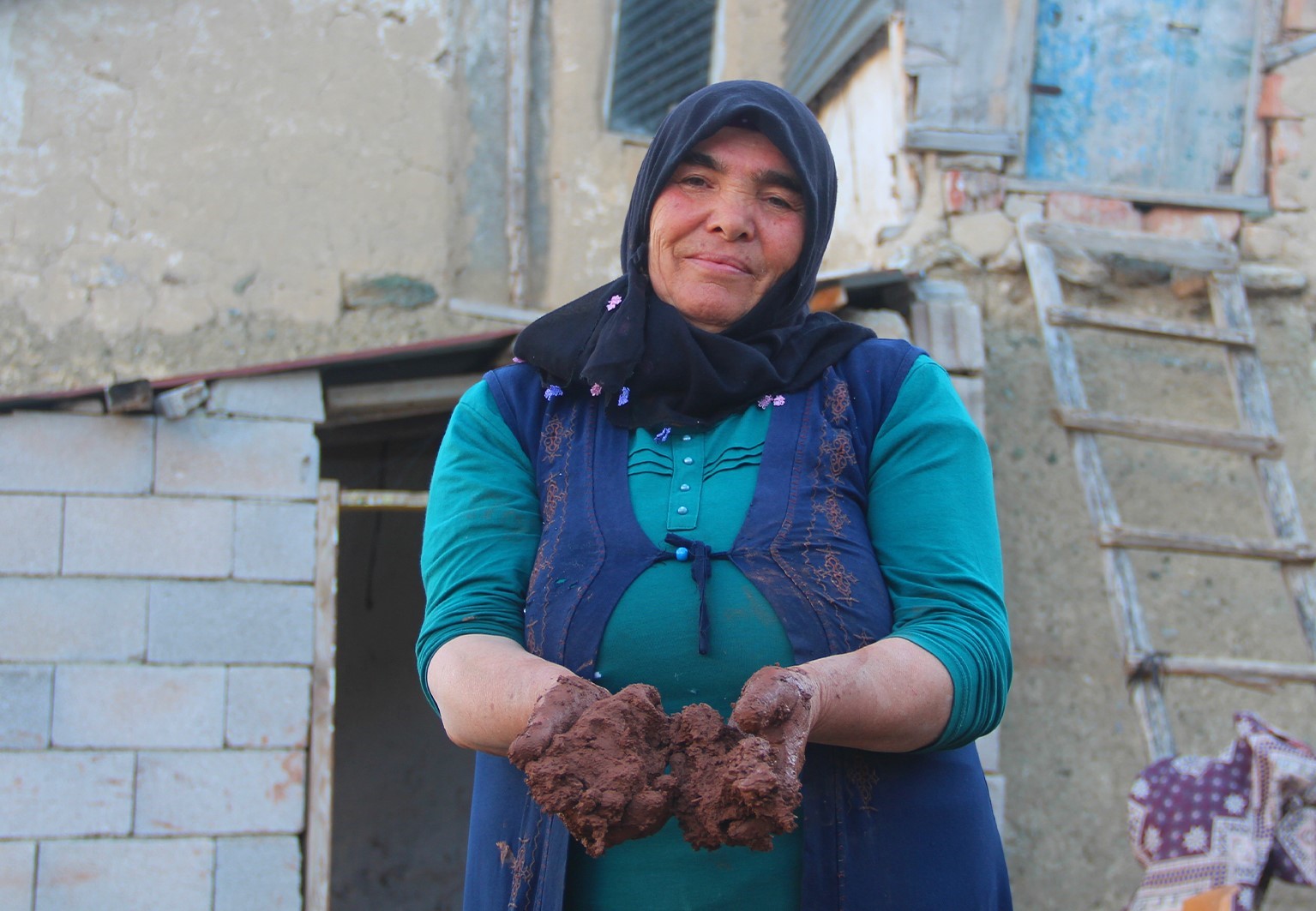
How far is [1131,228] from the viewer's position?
5.16 m

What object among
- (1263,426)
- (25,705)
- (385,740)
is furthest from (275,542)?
(1263,426)

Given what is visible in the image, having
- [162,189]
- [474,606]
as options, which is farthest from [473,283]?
[474,606]

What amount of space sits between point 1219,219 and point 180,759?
4.55 meters

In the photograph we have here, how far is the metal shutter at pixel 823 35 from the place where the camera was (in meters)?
5.54

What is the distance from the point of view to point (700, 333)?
69.6 inches

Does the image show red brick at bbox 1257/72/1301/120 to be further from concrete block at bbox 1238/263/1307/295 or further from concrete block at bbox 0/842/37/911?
concrete block at bbox 0/842/37/911

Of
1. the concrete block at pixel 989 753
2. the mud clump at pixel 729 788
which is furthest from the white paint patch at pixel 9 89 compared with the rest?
the mud clump at pixel 729 788

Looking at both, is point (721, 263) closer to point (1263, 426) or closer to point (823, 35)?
point (1263, 426)

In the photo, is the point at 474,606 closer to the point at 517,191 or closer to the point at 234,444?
the point at 234,444

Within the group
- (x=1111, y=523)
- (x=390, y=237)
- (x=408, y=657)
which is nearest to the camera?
(x=1111, y=523)

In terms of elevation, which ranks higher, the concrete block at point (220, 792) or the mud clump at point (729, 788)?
the mud clump at point (729, 788)

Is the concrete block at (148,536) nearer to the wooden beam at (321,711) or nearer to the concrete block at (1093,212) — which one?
the wooden beam at (321,711)

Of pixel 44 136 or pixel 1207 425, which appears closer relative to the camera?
pixel 1207 425

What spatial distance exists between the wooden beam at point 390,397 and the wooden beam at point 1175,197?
244cm
